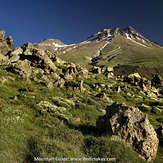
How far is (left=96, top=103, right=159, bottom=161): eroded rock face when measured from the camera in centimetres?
934

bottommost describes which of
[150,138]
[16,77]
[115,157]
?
[115,157]

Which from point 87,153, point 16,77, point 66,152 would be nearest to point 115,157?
point 87,153

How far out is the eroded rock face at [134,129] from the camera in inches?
368

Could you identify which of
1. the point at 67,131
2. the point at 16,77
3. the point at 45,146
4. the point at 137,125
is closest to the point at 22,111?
the point at 67,131

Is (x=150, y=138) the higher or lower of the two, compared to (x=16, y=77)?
lower

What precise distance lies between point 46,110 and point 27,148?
6547mm

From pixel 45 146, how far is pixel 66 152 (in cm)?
112

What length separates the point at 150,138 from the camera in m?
9.71

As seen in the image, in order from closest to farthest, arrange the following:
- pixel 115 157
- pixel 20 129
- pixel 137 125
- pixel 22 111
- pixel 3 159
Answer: pixel 3 159 → pixel 115 157 → pixel 20 129 → pixel 137 125 → pixel 22 111

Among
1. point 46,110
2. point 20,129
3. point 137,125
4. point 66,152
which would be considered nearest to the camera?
point 66,152

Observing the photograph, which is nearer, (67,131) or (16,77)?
(67,131)

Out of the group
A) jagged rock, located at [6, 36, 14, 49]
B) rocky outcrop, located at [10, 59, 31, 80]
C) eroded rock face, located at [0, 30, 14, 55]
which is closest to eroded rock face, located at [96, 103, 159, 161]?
rocky outcrop, located at [10, 59, 31, 80]

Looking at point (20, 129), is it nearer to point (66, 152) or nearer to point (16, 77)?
point (66, 152)

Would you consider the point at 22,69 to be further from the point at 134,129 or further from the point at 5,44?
the point at 5,44
